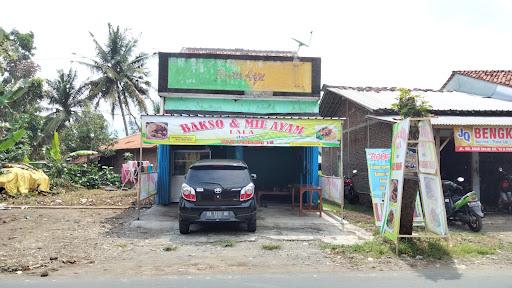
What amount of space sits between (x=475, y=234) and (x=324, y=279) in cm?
568

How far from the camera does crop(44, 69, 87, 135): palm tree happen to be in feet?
106

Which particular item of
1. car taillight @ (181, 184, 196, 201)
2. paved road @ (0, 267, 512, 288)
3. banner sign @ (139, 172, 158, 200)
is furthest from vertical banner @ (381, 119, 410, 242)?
banner sign @ (139, 172, 158, 200)

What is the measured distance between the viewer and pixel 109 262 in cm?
761

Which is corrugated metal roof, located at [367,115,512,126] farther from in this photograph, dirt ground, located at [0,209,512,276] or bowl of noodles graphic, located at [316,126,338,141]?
dirt ground, located at [0,209,512,276]

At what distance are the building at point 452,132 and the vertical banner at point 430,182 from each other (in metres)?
3.70

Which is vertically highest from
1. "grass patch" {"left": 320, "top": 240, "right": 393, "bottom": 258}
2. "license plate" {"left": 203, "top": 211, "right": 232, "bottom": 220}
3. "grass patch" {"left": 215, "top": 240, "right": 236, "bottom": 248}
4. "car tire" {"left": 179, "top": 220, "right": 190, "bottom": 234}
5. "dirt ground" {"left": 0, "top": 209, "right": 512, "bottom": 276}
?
"license plate" {"left": 203, "top": 211, "right": 232, "bottom": 220}

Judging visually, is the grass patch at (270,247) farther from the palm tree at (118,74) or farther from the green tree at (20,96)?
the palm tree at (118,74)

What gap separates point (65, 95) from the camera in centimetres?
3256

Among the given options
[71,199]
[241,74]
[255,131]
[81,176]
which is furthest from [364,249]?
[81,176]

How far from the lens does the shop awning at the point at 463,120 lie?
13001 mm

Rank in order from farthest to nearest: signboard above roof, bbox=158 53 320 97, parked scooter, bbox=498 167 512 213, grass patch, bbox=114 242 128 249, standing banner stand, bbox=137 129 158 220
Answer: signboard above roof, bbox=158 53 320 97 → parked scooter, bbox=498 167 512 213 → standing banner stand, bbox=137 129 158 220 → grass patch, bbox=114 242 128 249

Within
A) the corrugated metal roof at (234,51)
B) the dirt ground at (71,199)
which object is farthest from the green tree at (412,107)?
the corrugated metal roof at (234,51)

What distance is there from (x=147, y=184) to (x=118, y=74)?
70.5ft

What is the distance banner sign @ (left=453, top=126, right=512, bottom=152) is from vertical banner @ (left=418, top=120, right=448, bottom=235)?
5007mm
